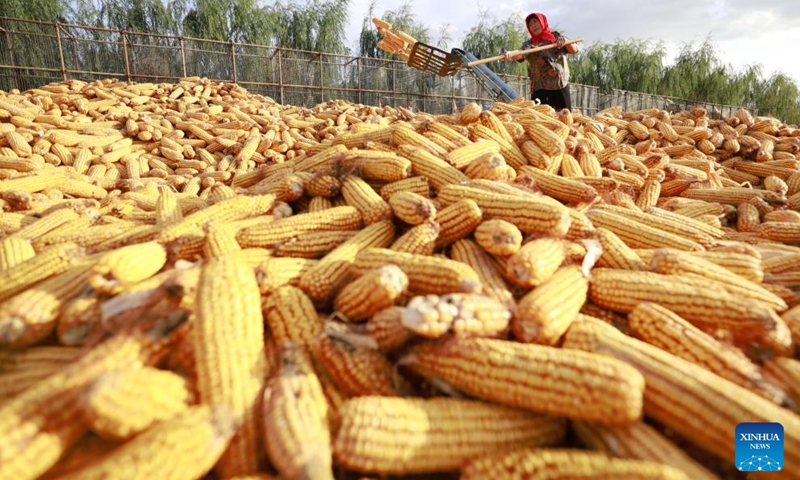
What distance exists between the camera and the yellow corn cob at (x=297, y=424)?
134cm

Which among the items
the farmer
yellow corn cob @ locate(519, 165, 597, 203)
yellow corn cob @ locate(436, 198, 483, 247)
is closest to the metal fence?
the farmer

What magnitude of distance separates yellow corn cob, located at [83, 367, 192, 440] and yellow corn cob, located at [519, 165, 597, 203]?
2.99 m

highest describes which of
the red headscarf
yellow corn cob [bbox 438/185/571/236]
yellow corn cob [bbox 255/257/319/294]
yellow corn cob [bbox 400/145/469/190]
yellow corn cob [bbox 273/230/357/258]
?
the red headscarf

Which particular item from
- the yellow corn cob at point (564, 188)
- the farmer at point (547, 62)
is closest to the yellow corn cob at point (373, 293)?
the yellow corn cob at point (564, 188)

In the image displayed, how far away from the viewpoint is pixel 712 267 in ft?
7.82

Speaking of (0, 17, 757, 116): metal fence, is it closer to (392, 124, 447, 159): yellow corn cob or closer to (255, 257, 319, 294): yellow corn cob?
(392, 124, 447, 159): yellow corn cob

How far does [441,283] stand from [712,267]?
5.14 ft

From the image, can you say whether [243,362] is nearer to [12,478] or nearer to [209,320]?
[209,320]

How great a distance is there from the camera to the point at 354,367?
172 cm

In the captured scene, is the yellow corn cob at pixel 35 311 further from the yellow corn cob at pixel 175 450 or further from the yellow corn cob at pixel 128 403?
the yellow corn cob at pixel 175 450

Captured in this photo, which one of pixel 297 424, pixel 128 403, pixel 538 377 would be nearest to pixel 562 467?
pixel 538 377

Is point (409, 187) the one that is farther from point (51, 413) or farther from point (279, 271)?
point (51, 413)

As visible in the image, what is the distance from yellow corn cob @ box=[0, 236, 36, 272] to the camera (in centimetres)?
231

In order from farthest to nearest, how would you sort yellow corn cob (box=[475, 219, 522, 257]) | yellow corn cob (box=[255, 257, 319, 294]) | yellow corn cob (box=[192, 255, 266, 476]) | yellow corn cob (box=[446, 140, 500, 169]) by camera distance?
yellow corn cob (box=[446, 140, 500, 169]) < yellow corn cob (box=[475, 219, 522, 257]) < yellow corn cob (box=[255, 257, 319, 294]) < yellow corn cob (box=[192, 255, 266, 476])
